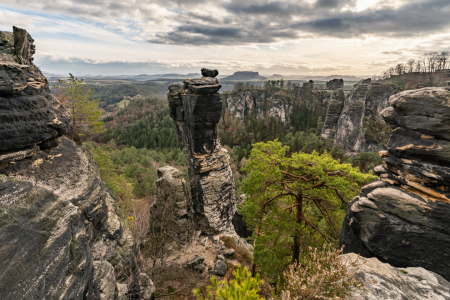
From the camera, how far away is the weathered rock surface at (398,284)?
468cm

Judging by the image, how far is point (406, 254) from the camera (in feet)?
20.9

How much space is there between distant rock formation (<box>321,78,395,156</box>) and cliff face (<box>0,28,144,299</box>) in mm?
50266

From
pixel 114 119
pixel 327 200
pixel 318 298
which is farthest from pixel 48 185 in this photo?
pixel 114 119

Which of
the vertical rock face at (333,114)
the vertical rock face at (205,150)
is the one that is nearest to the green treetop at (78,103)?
the vertical rock face at (205,150)

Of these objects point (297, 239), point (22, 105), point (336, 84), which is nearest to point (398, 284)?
point (297, 239)

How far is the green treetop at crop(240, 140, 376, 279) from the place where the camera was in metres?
8.38

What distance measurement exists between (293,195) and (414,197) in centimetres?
404

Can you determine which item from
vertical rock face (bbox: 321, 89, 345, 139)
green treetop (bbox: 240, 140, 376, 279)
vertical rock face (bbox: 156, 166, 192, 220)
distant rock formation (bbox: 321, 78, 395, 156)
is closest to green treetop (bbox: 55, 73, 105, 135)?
vertical rock face (bbox: 156, 166, 192, 220)

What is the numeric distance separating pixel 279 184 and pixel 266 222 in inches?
73.1

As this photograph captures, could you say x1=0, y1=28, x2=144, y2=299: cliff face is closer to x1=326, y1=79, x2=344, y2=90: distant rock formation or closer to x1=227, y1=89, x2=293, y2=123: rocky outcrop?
x1=227, y1=89, x2=293, y2=123: rocky outcrop

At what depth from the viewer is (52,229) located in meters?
4.15

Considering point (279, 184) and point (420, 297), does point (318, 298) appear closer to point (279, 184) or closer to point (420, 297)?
point (420, 297)

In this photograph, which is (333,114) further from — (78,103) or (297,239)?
(78,103)

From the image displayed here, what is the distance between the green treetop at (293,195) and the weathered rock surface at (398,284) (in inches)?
114
